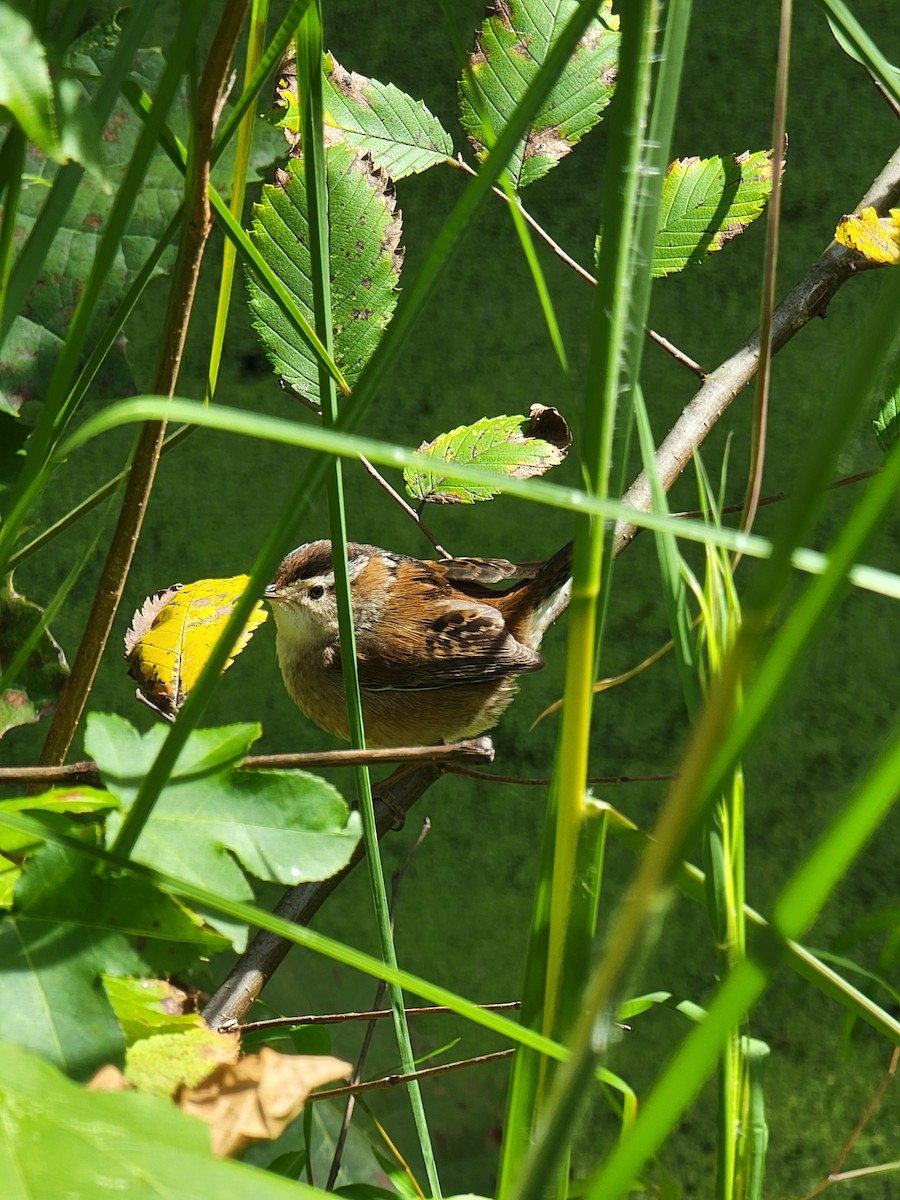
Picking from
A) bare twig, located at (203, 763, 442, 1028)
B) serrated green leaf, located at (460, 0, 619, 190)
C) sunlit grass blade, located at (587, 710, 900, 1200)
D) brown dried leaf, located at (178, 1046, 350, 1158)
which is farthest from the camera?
serrated green leaf, located at (460, 0, 619, 190)

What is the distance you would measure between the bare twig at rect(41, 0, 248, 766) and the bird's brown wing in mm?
740

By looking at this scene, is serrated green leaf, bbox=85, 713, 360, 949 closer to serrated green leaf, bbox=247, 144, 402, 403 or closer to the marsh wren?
serrated green leaf, bbox=247, 144, 402, 403

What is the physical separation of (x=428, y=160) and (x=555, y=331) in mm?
404

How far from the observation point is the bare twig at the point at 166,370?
364 mm

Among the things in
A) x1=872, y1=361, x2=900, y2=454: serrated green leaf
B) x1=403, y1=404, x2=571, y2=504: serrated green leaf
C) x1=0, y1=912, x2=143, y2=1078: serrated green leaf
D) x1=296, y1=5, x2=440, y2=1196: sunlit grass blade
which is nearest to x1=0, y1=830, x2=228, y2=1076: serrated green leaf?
x1=0, y1=912, x2=143, y2=1078: serrated green leaf

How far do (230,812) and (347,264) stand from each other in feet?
1.31

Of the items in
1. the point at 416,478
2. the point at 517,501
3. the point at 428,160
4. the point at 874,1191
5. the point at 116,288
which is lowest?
the point at 874,1191

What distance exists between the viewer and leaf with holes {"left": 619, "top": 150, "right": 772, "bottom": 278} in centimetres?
71

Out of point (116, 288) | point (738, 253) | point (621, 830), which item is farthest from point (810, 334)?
point (621, 830)

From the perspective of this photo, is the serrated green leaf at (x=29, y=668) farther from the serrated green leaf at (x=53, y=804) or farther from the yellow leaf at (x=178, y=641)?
the serrated green leaf at (x=53, y=804)

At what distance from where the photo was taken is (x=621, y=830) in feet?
1.13

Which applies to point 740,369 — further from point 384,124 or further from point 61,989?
point 61,989

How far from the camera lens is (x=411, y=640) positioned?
125cm

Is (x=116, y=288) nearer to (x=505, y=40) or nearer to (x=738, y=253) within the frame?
(x=505, y=40)
